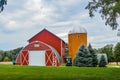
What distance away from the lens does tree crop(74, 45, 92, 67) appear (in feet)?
161

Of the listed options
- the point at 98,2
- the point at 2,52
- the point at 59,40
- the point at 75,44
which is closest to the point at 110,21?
the point at 98,2

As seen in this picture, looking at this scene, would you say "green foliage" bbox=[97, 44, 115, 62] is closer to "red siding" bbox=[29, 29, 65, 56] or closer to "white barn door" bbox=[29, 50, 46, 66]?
"red siding" bbox=[29, 29, 65, 56]

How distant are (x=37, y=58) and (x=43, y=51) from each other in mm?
1989

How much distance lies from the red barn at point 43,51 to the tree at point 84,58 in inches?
377

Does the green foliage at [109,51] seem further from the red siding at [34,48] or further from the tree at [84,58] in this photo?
the tree at [84,58]

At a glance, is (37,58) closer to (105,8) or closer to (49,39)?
(49,39)

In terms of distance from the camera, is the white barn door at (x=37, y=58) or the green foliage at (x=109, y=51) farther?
the green foliage at (x=109, y=51)

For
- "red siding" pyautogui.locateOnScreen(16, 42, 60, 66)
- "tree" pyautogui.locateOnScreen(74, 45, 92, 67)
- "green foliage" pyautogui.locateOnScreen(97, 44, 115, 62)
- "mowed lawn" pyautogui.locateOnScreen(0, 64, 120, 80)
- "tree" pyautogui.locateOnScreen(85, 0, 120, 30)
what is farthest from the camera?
"green foliage" pyautogui.locateOnScreen(97, 44, 115, 62)

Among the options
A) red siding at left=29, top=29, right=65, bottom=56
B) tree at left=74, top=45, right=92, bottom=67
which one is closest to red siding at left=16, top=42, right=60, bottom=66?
red siding at left=29, top=29, right=65, bottom=56

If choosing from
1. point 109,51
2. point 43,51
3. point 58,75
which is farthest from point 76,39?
point 58,75

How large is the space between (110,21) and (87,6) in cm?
327

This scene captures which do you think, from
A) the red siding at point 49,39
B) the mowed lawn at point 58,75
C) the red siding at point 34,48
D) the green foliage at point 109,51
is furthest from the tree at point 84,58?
the green foliage at point 109,51

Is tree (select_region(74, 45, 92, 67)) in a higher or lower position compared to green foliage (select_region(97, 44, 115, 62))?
lower

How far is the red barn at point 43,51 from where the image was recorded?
197 ft
